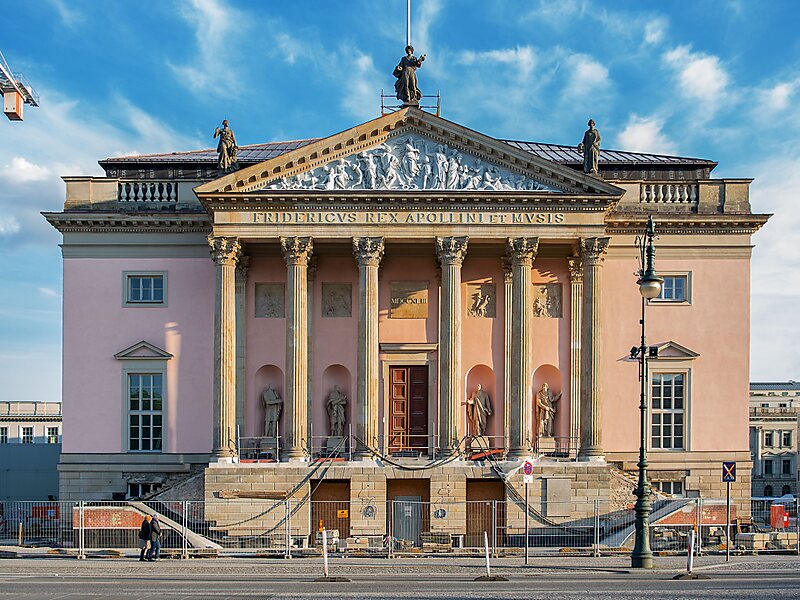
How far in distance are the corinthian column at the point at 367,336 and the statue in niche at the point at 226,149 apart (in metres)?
6.39

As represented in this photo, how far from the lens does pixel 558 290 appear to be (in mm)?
43469

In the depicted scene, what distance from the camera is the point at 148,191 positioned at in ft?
145

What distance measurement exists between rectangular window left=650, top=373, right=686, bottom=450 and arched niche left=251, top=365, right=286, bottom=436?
51.7 feet

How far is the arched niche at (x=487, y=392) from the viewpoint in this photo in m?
42.6

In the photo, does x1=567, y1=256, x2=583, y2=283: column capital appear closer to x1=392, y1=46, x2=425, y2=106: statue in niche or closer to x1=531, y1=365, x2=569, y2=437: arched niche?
x1=531, y1=365, x2=569, y2=437: arched niche

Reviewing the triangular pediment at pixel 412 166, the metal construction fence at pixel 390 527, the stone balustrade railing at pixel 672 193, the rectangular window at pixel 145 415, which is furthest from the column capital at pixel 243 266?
the stone balustrade railing at pixel 672 193

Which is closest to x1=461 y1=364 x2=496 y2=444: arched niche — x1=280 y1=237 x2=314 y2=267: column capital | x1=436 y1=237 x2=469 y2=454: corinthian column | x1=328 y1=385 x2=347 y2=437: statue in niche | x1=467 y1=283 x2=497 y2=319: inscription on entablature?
x1=467 y1=283 x2=497 y2=319: inscription on entablature

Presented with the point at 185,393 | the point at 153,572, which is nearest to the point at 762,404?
the point at 185,393

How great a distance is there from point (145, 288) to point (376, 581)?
72.2 feet

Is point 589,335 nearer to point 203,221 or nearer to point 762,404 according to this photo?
point 203,221

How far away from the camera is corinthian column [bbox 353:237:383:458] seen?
39781 millimetres

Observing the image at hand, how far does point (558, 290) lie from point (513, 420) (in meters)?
6.57

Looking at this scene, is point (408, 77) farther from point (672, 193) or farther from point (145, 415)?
point (145, 415)

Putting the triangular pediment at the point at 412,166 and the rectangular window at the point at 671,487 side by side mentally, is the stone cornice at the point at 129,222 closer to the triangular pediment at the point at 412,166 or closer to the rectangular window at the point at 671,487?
the triangular pediment at the point at 412,166
